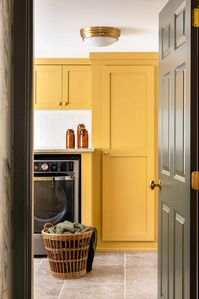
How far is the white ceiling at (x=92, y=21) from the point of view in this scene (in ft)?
10.7

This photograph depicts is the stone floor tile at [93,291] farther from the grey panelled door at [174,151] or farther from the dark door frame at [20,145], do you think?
the dark door frame at [20,145]

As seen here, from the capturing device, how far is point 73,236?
3.93 m

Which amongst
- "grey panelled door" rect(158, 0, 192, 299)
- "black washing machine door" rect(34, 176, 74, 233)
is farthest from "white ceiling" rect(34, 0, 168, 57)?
"black washing machine door" rect(34, 176, 74, 233)

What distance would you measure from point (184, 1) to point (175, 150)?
31.0 inches

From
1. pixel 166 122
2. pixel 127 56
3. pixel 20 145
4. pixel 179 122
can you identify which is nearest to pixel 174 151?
pixel 179 122

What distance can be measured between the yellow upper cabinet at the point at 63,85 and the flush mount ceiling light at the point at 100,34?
1204 millimetres

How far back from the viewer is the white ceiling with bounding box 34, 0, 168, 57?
3273 mm

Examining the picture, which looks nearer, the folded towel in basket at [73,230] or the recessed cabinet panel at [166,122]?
the recessed cabinet panel at [166,122]

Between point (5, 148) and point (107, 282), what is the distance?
7.01 ft

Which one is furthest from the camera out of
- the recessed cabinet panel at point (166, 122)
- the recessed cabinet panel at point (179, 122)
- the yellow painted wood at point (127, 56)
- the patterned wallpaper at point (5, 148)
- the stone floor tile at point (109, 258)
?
the yellow painted wood at point (127, 56)

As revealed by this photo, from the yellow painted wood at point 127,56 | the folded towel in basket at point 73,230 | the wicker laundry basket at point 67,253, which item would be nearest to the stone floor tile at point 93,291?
the wicker laundry basket at point 67,253

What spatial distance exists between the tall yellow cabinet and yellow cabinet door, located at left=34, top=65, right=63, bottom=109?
1.75 feet

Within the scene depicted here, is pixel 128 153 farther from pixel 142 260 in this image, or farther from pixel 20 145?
pixel 20 145

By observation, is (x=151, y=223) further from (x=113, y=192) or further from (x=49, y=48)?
(x=49, y=48)
